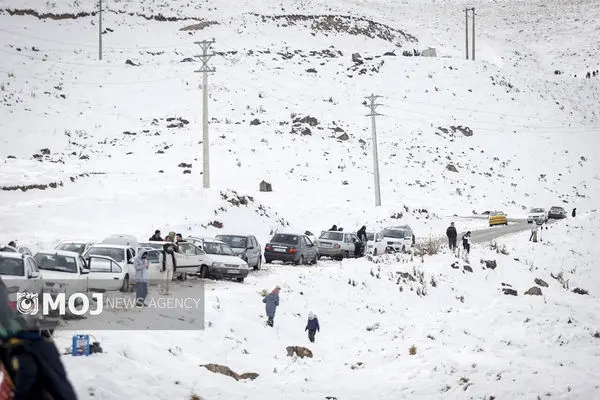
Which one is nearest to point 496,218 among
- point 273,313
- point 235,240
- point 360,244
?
point 360,244

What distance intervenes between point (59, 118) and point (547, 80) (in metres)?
65.5

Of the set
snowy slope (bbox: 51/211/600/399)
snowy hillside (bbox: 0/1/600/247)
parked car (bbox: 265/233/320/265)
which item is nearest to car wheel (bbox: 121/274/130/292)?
snowy slope (bbox: 51/211/600/399)

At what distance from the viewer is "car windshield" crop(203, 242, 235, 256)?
2720cm

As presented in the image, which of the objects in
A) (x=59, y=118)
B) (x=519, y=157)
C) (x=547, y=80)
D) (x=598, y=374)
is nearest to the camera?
(x=598, y=374)

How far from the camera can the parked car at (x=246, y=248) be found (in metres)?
29.4

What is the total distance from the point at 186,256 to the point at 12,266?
9.46 m

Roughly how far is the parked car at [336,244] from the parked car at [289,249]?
3582 millimetres

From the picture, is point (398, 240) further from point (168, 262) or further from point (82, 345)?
point (82, 345)

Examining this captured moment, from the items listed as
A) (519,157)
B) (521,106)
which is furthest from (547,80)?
(519,157)

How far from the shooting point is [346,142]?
73.3 metres

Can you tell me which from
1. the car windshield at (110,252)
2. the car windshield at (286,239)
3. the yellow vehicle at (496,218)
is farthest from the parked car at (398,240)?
the car windshield at (110,252)

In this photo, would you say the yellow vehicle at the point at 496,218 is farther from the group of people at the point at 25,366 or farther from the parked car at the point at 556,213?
the group of people at the point at 25,366

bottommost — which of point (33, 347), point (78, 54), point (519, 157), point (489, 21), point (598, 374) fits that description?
point (598, 374)

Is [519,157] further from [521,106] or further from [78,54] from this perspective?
[78,54]
